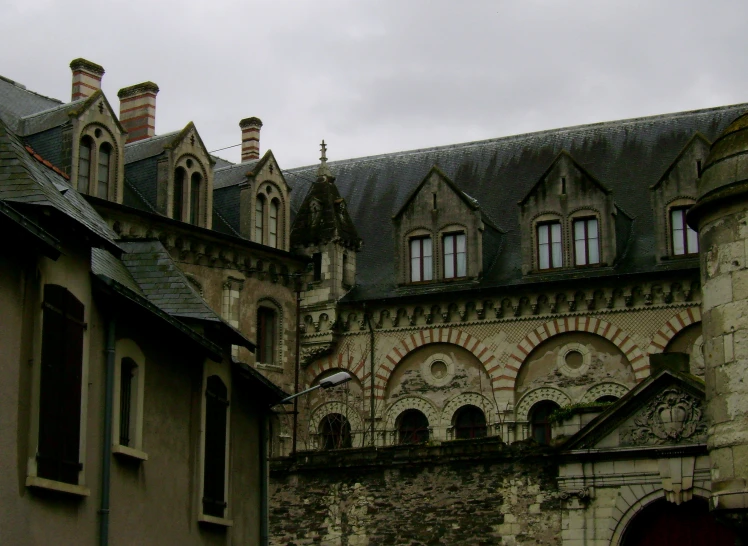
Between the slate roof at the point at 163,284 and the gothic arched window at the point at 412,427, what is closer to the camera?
the slate roof at the point at 163,284

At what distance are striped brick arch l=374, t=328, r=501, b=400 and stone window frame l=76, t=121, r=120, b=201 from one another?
30.2 ft

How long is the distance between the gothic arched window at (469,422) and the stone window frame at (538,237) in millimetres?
4095

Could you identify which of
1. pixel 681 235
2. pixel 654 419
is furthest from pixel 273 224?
pixel 654 419

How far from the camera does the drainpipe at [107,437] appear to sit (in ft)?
55.8

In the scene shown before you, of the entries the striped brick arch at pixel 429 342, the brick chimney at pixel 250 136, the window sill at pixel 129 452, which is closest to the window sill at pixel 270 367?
the striped brick arch at pixel 429 342

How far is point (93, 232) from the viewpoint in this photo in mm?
16719

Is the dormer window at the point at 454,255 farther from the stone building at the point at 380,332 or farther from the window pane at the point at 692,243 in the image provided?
the window pane at the point at 692,243

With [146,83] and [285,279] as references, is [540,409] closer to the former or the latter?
[285,279]

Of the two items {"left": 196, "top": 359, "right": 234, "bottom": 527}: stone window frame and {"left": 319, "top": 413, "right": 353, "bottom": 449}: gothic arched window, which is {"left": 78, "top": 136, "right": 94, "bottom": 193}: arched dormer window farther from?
{"left": 196, "top": 359, "right": 234, "bottom": 527}: stone window frame

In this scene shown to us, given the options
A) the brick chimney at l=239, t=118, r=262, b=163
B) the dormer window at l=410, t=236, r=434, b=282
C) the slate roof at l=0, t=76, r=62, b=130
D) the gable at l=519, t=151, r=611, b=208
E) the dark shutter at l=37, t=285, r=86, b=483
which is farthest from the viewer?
the brick chimney at l=239, t=118, r=262, b=163

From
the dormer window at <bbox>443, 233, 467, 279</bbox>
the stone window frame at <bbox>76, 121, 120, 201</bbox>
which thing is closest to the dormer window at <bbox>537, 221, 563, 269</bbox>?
the dormer window at <bbox>443, 233, 467, 279</bbox>

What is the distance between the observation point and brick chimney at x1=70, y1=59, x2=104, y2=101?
39.5m

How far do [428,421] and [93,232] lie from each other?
23.5 metres

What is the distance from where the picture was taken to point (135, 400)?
18453mm
